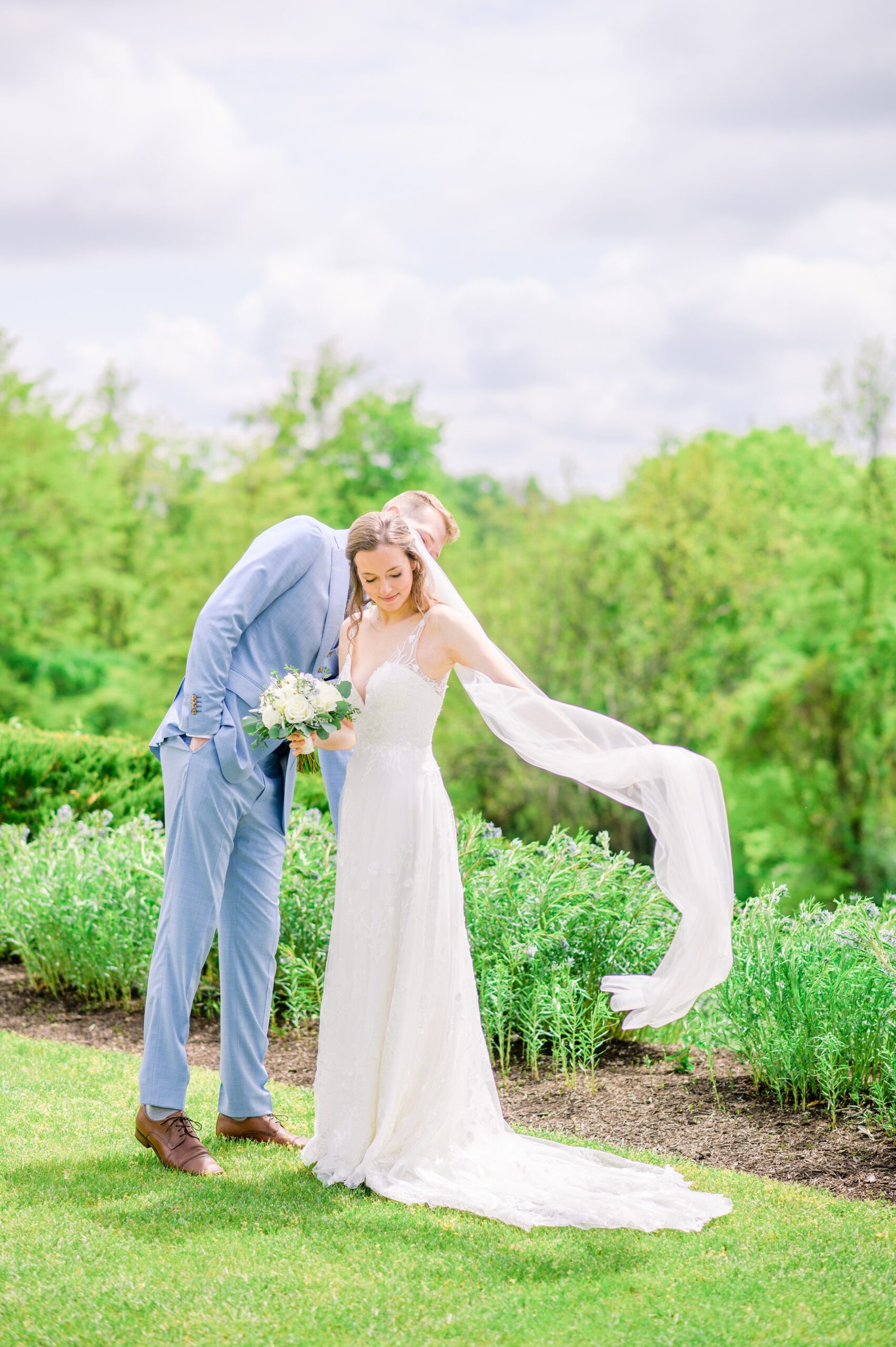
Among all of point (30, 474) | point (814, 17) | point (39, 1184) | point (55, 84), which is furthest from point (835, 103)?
point (30, 474)

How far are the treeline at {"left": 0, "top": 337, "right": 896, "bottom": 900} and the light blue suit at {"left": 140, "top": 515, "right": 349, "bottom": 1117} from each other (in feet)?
63.4

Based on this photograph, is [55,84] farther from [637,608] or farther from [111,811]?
[637,608]

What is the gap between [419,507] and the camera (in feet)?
13.6

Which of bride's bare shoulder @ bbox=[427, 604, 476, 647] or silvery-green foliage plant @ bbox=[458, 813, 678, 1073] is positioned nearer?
bride's bare shoulder @ bbox=[427, 604, 476, 647]

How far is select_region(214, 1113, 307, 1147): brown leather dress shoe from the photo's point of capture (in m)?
4.18

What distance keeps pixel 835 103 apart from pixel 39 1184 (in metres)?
15.0

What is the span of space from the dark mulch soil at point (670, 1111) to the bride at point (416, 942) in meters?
0.46

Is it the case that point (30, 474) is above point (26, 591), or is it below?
above

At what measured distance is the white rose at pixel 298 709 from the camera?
371cm

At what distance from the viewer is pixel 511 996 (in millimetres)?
5234

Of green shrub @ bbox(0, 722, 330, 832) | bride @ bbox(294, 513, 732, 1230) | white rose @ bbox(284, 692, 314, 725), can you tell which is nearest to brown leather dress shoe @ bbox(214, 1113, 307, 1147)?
bride @ bbox(294, 513, 732, 1230)

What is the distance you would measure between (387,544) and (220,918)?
1475mm

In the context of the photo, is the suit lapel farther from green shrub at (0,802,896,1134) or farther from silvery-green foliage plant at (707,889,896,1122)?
silvery-green foliage plant at (707,889,896,1122)

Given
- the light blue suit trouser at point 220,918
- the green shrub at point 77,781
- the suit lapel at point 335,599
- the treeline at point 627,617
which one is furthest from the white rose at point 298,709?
the treeline at point 627,617
